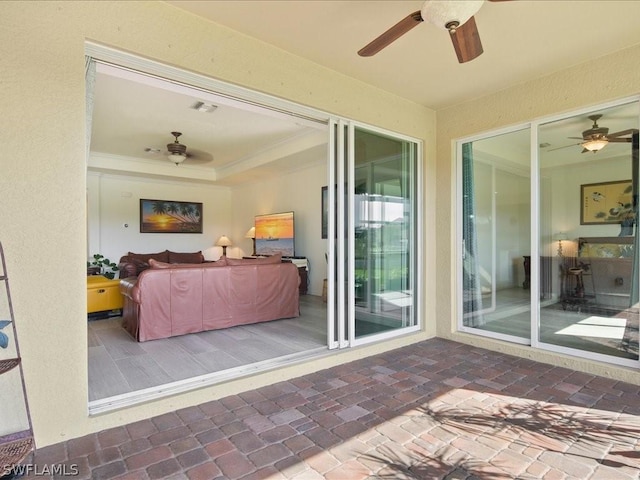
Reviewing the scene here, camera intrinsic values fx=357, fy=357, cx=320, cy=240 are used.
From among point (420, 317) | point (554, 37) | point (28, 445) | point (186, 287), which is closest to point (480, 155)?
point (554, 37)

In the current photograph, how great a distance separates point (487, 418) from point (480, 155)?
2853mm

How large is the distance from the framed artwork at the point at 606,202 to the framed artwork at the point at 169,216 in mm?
7899

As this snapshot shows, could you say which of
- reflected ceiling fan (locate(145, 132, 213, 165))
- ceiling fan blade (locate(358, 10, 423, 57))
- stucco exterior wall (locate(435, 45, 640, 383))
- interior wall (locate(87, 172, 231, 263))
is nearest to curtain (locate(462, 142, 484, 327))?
stucco exterior wall (locate(435, 45, 640, 383))

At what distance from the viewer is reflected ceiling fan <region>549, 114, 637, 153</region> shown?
3.10m

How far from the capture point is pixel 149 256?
7.79 metres

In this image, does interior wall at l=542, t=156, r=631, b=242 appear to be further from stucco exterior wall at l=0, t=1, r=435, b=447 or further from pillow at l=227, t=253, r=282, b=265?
stucco exterior wall at l=0, t=1, r=435, b=447

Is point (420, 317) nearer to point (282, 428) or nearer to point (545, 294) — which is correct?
point (545, 294)

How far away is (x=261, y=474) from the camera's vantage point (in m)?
1.78

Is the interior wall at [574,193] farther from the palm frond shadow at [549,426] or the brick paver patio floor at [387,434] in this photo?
the palm frond shadow at [549,426]

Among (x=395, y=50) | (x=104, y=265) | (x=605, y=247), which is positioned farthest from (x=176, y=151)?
(x=605, y=247)

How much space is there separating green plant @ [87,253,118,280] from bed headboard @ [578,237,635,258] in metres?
7.58

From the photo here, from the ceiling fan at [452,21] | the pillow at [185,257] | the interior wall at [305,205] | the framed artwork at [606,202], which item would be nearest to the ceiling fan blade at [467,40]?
the ceiling fan at [452,21]

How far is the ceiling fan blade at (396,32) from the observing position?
1979mm

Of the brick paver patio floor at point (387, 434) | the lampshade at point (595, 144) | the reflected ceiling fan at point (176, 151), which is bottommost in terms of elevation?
the brick paver patio floor at point (387, 434)
